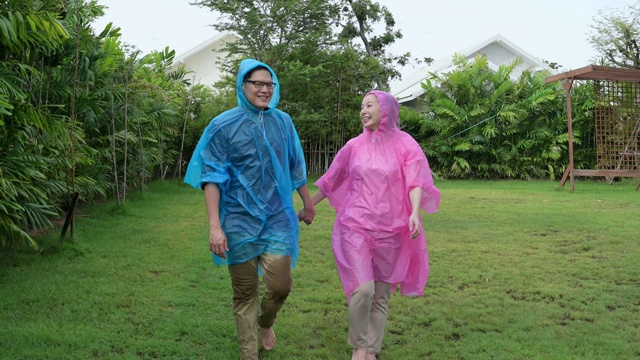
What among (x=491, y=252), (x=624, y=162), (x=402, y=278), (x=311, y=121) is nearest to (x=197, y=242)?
(x=491, y=252)

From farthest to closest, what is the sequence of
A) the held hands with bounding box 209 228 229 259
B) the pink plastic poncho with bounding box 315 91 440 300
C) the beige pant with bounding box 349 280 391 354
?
the pink plastic poncho with bounding box 315 91 440 300 < the beige pant with bounding box 349 280 391 354 < the held hands with bounding box 209 228 229 259

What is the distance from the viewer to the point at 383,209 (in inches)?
139

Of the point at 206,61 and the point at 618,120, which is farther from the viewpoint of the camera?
the point at 206,61

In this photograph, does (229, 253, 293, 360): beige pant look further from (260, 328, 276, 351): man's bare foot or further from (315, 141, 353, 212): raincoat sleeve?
(315, 141, 353, 212): raincoat sleeve

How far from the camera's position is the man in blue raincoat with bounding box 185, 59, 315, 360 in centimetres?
320

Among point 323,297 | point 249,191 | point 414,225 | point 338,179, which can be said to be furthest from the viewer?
point 323,297

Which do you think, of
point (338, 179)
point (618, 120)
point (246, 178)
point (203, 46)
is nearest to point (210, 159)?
point (246, 178)

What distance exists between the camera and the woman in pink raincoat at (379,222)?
3436 mm

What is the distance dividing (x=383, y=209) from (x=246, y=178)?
81 centimetres

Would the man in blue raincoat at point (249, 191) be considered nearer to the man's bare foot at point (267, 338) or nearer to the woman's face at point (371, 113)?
the man's bare foot at point (267, 338)

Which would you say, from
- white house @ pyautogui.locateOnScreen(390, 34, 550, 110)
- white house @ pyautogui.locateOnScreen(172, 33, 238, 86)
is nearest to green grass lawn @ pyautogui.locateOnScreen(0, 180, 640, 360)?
white house @ pyautogui.locateOnScreen(390, 34, 550, 110)

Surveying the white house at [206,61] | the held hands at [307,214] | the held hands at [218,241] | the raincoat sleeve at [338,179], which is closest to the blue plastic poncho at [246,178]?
the held hands at [218,241]

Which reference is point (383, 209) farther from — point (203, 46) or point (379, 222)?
point (203, 46)

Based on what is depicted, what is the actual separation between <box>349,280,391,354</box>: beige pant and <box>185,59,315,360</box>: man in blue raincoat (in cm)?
40
